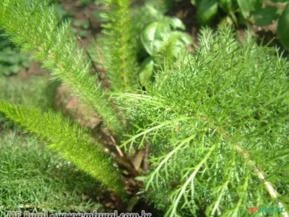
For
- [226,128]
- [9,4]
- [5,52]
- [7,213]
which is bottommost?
[7,213]

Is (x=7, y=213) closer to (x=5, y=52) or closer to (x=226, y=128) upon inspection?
(x=226, y=128)

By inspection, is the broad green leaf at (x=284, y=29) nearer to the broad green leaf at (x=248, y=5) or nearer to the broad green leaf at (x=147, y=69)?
the broad green leaf at (x=248, y=5)

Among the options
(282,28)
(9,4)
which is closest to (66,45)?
(9,4)

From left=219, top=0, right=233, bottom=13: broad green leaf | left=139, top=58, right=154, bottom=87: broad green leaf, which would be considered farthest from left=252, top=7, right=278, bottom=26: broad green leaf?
left=139, top=58, right=154, bottom=87: broad green leaf

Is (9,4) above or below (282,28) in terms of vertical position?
above

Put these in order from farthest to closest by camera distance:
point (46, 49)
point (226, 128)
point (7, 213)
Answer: point (7, 213) < point (46, 49) < point (226, 128)

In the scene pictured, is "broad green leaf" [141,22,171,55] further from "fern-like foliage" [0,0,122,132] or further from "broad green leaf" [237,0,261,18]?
"fern-like foliage" [0,0,122,132]

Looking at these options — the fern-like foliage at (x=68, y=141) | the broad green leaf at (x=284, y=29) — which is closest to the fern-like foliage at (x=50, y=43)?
the fern-like foliage at (x=68, y=141)
